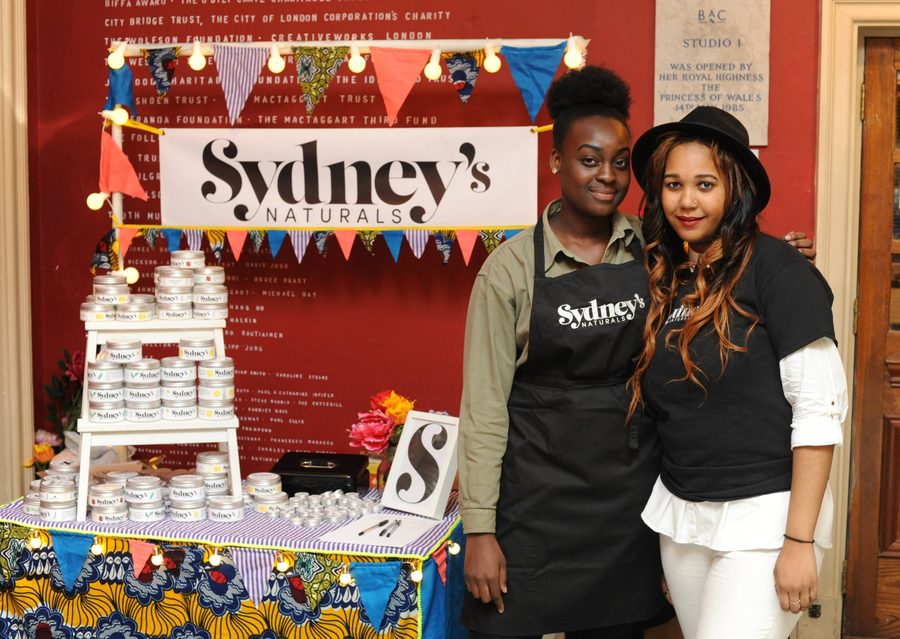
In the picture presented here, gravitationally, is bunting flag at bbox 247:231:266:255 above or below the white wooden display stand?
above

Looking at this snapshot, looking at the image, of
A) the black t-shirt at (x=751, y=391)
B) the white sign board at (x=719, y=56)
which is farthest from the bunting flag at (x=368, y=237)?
the black t-shirt at (x=751, y=391)

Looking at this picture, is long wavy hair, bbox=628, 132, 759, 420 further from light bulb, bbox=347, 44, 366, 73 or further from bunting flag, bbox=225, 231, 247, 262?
bunting flag, bbox=225, 231, 247, 262

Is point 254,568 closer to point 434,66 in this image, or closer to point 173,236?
→ point 173,236

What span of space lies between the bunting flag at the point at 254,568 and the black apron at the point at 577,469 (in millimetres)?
686

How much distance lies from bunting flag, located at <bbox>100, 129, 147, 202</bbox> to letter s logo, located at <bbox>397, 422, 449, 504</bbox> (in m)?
1.32

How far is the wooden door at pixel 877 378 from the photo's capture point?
11.1 ft

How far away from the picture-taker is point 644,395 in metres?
2.08

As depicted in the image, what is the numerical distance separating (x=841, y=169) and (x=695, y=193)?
5.30 feet

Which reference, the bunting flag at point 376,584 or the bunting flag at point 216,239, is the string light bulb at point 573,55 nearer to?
the bunting flag at point 216,239

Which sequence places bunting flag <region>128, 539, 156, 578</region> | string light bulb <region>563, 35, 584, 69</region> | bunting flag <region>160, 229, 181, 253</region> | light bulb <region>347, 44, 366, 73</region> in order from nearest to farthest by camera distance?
bunting flag <region>128, 539, 156, 578</region> → string light bulb <region>563, 35, 584, 69</region> → light bulb <region>347, 44, 366, 73</region> → bunting flag <region>160, 229, 181, 253</region>

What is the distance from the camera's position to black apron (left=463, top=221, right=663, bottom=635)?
2.13 metres

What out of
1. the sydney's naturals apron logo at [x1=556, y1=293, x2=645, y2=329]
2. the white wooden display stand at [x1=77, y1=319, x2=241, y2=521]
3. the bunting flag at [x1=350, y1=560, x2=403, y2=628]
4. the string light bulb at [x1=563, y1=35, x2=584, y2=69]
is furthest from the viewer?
the string light bulb at [x1=563, y1=35, x2=584, y2=69]

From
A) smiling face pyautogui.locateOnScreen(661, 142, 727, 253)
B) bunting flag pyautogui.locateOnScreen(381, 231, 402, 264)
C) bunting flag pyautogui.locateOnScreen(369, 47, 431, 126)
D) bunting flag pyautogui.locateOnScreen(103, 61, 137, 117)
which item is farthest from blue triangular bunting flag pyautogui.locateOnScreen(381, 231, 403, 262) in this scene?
smiling face pyautogui.locateOnScreen(661, 142, 727, 253)

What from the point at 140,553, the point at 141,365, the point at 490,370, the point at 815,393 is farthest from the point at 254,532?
the point at 815,393
